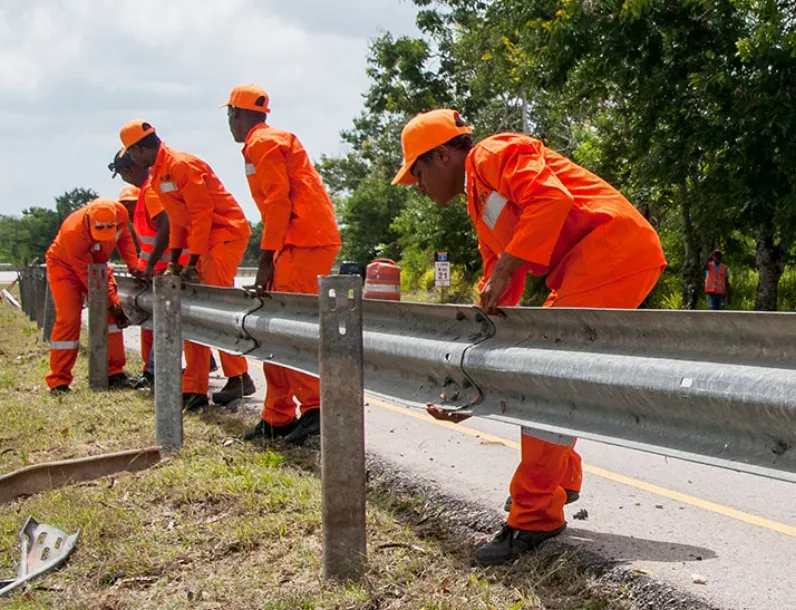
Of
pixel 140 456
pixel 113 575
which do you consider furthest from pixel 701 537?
pixel 140 456

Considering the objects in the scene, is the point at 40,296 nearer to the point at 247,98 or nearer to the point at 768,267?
the point at 247,98

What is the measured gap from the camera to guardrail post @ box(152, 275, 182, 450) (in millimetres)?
5246

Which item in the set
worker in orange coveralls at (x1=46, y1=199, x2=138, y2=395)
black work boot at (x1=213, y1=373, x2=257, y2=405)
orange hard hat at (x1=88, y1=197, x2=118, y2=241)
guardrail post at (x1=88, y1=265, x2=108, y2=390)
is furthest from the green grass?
orange hard hat at (x1=88, y1=197, x2=118, y2=241)

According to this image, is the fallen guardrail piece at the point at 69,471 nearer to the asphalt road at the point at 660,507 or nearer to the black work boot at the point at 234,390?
the asphalt road at the point at 660,507

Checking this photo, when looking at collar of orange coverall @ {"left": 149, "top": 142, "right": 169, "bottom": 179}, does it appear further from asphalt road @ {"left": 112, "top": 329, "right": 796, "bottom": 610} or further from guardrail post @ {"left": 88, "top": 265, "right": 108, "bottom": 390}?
asphalt road @ {"left": 112, "top": 329, "right": 796, "bottom": 610}

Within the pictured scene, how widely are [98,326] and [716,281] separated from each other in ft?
47.1

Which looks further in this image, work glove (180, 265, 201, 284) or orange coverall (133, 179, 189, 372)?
orange coverall (133, 179, 189, 372)

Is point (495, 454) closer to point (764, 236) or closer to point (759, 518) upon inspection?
point (759, 518)

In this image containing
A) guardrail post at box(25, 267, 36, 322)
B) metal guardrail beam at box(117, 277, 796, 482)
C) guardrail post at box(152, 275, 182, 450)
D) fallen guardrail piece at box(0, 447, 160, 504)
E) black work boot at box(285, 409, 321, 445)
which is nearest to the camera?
metal guardrail beam at box(117, 277, 796, 482)

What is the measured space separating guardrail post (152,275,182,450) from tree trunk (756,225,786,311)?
12.8 metres

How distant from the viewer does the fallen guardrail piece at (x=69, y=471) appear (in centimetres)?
467

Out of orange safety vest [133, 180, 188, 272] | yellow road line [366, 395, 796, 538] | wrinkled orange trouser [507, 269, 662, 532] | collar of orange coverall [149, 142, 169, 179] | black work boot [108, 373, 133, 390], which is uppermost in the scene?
collar of orange coverall [149, 142, 169, 179]

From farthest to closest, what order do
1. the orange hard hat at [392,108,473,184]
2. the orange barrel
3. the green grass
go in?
the orange barrel → the orange hard hat at [392,108,473,184] → the green grass

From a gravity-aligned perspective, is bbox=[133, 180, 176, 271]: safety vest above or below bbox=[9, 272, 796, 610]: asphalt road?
above
